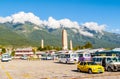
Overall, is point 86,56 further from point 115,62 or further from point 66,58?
point 115,62

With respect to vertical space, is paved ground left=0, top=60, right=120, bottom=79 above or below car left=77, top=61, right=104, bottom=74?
below

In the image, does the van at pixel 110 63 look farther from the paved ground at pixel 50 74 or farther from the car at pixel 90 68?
the paved ground at pixel 50 74

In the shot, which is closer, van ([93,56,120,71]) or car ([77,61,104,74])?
car ([77,61,104,74])

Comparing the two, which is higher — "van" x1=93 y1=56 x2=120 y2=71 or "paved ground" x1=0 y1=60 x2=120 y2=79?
"van" x1=93 y1=56 x2=120 y2=71

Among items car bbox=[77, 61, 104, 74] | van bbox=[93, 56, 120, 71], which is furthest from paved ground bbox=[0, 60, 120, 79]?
van bbox=[93, 56, 120, 71]

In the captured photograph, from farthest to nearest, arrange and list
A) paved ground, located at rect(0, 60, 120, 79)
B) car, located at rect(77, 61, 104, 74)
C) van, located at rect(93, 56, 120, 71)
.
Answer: van, located at rect(93, 56, 120, 71), car, located at rect(77, 61, 104, 74), paved ground, located at rect(0, 60, 120, 79)

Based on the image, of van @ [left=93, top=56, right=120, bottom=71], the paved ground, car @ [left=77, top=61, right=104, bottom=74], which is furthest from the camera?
van @ [left=93, top=56, right=120, bottom=71]

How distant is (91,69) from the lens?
32.4 metres

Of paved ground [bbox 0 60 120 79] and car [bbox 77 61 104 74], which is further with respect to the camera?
car [bbox 77 61 104 74]

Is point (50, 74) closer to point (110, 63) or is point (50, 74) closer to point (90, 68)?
point (90, 68)

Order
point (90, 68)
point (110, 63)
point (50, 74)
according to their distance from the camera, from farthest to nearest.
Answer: point (110, 63) → point (50, 74) → point (90, 68)

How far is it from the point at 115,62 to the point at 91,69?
169 inches

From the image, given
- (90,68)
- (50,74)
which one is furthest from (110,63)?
(50,74)

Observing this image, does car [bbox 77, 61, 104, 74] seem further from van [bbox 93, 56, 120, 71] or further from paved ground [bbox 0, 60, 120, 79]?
van [bbox 93, 56, 120, 71]
